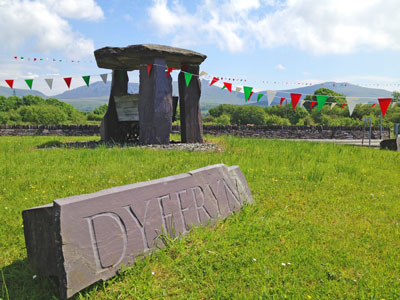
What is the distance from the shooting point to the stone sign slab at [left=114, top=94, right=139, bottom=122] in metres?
10.6

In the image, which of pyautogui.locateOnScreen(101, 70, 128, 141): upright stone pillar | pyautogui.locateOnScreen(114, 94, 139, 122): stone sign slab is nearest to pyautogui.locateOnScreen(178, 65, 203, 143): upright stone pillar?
pyautogui.locateOnScreen(114, 94, 139, 122): stone sign slab

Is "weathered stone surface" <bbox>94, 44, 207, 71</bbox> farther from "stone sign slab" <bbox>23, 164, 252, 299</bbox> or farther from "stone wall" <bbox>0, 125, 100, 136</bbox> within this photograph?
"stone wall" <bbox>0, 125, 100, 136</bbox>

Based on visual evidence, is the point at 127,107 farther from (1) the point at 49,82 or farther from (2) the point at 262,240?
(2) the point at 262,240

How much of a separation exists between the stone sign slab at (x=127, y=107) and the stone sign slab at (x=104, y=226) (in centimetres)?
762

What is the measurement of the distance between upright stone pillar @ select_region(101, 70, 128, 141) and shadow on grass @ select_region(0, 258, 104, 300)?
28.0 ft

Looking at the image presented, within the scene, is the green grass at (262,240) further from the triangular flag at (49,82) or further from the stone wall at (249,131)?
the stone wall at (249,131)

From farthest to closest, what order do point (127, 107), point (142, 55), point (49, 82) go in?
1. point (127, 107)
2. point (49, 82)
3. point (142, 55)

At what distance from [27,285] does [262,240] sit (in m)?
2.15

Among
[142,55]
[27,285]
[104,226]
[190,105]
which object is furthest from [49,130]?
[104,226]

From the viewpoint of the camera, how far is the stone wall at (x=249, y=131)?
695 inches

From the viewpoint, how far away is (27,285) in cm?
262

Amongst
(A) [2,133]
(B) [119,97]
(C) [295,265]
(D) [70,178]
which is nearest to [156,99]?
(B) [119,97]

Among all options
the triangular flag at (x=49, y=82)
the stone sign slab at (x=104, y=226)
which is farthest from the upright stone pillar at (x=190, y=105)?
the stone sign slab at (x=104, y=226)

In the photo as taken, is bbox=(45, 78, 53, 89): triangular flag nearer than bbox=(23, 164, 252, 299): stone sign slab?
No
